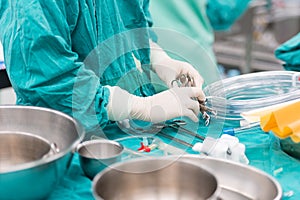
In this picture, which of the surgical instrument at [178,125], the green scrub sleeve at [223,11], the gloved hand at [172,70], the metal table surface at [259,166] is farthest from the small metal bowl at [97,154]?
the green scrub sleeve at [223,11]

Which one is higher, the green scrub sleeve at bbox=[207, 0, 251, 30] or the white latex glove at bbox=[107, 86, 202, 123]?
the white latex glove at bbox=[107, 86, 202, 123]

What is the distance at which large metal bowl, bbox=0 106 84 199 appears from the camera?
781 millimetres

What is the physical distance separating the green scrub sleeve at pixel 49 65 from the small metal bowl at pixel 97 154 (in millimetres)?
88

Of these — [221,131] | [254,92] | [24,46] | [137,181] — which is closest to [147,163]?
[137,181]

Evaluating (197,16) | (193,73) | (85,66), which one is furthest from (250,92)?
(197,16)

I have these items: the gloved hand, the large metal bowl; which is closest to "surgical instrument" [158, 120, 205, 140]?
the gloved hand

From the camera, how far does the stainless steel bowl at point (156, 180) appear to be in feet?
2.84

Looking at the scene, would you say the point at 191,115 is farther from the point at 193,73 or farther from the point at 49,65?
the point at 49,65

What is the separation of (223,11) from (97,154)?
139cm

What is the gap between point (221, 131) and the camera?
1.13 meters

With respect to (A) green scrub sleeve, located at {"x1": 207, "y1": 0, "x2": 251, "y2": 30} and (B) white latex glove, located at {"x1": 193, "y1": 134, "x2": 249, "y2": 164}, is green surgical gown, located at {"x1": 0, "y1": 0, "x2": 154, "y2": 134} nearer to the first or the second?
(B) white latex glove, located at {"x1": 193, "y1": 134, "x2": 249, "y2": 164}

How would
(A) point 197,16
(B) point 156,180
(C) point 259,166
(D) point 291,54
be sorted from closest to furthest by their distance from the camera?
(B) point 156,180 → (C) point 259,166 → (D) point 291,54 → (A) point 197,16

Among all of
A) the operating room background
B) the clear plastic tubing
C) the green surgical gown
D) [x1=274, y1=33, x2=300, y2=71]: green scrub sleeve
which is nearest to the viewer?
the green surgical gown

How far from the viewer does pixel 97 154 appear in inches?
39.8
